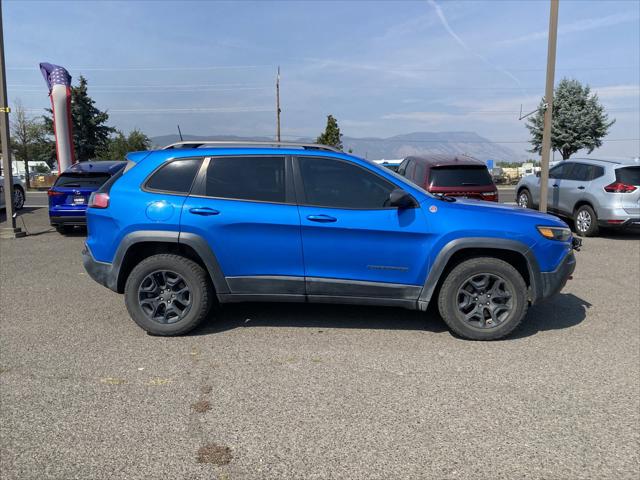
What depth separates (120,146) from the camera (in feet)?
160

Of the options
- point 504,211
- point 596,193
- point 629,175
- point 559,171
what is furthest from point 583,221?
point 504,211

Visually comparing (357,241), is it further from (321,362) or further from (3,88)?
(3,88)

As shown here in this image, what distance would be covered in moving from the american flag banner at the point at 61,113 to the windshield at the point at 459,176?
1662 cm

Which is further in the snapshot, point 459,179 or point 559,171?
point 559,171

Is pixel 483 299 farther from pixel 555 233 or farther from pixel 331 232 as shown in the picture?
pixel 331 232

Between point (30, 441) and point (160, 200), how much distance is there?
2.36 metres

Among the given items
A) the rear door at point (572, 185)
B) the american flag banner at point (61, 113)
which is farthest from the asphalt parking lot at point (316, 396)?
the american flag banner at point (61, 113)

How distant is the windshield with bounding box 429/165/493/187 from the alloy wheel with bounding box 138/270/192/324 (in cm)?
582

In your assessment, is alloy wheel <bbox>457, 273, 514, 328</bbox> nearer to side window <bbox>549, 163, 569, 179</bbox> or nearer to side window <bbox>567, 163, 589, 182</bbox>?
side window <bbox>567, 163, 589, 182</bbox>

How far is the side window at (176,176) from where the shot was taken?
481 centimetres

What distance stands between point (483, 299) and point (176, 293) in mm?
2909

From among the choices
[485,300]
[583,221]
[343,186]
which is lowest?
[485,300]

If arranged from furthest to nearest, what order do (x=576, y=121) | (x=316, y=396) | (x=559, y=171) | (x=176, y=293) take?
(x=576, y=121) → (x=559, y=171) → (x=176, y=293) → (x=316, y=396)

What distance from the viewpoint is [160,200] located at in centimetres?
475
